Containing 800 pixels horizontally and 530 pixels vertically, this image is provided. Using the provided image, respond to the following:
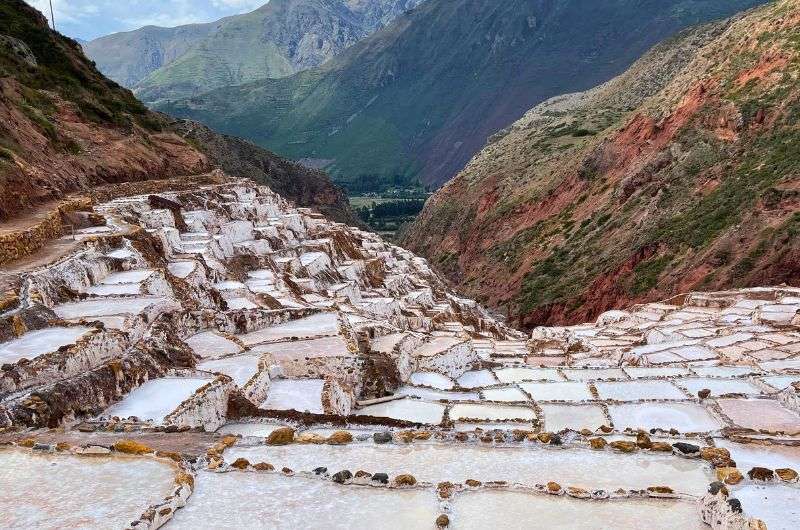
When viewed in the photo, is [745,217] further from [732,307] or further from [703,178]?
[732,307]

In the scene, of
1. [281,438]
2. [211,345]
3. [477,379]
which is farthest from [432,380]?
[281,438]

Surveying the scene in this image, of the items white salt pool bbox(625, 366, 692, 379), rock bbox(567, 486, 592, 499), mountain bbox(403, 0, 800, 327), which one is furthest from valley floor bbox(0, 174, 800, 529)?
mountain bbox(403, 0, 800, 327)

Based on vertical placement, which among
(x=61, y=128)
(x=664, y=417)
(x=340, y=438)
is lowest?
(x=664, y=417)

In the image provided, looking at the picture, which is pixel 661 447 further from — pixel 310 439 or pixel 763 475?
pixel 310 439

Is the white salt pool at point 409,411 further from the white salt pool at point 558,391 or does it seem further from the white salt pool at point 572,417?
the white salt pool at point 558,391

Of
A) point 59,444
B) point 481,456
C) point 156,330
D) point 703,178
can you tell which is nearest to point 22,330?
point 156,330

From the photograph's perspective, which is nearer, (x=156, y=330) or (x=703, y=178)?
(x=156, y=330)
